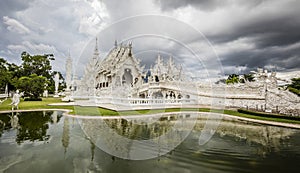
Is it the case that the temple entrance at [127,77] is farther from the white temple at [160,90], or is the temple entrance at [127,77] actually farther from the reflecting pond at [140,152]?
the reflecting pond at [140,152]

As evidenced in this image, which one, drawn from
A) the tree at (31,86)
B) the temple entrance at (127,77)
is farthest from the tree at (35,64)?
the temple entrance at (127,77)

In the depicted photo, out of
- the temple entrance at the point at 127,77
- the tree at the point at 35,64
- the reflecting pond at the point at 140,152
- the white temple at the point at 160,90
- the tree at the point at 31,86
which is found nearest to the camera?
the reflecting pond at the point at 140,152

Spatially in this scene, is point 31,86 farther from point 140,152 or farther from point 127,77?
point 140,152

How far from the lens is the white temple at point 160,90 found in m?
19.3

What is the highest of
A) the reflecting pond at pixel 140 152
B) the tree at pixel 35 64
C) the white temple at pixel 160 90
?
the tree at pixel 35 64

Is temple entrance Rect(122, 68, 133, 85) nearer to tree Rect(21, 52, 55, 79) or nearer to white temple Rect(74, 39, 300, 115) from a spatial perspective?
white temple Rect(74, 39, 300, 115)

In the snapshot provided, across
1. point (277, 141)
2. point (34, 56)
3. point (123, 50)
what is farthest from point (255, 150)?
point (34, 56)

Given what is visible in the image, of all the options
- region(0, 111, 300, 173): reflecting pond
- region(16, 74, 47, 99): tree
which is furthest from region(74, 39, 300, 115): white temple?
region(0, 111, 300, 173): reflecting pond

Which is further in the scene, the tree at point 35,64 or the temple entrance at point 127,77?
the tree at point 35,64

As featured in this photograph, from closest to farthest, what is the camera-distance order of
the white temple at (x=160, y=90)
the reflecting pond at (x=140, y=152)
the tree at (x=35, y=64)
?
the reflecting pond at (x=140, y=152) < the white temple at (x=160, y=90) < the tree at (x=35, y=64)

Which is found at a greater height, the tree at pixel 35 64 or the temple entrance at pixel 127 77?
the tree at pixel 35 64

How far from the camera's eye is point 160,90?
26.9m

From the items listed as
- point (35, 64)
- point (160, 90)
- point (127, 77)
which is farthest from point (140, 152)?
point (35, 64)

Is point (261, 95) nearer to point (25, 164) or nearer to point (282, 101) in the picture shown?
point (282, 101)
